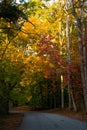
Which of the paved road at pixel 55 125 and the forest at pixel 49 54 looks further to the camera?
the forest at pixel 49 54

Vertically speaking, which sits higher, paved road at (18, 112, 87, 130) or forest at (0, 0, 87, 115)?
forest at (0, 0, 87, 115)

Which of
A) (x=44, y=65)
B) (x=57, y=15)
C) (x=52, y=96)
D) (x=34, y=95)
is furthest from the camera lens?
(x=34, y=95)

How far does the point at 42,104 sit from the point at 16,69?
82.5 ft

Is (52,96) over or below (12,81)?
below

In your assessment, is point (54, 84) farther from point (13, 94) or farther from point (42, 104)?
point (13, 94)

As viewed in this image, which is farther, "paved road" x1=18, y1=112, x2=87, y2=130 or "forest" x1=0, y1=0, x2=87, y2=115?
"forest" x1=0, y1=0, x2=87, y2=115

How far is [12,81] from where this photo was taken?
39625mm

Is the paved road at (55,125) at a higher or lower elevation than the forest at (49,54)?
lower

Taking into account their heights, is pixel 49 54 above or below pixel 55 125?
above

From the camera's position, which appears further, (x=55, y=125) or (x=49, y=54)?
(x=49, y=54)

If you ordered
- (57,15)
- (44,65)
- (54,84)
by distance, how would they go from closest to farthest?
(57,15), (44,65), (54,84)

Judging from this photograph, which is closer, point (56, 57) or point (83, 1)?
point (83, 1)

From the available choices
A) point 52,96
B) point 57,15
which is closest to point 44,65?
point 57,15

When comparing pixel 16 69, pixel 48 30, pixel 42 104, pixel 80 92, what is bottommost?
pixel 42 104
